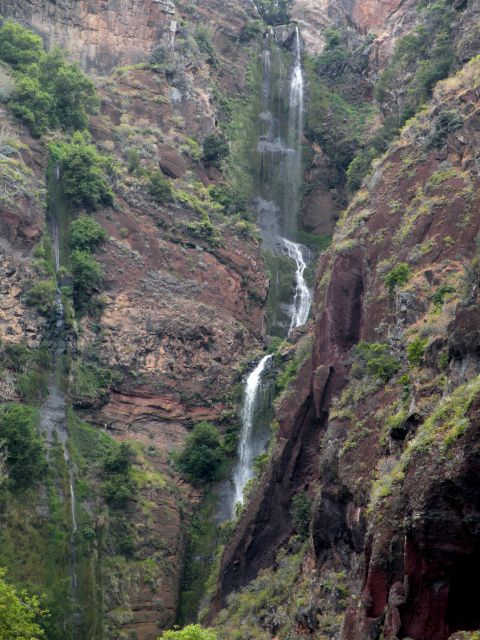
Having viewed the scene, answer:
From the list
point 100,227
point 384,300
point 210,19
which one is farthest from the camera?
point 210,19

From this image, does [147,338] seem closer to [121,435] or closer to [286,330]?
[121,435]

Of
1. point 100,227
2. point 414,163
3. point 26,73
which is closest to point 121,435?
point 100,227

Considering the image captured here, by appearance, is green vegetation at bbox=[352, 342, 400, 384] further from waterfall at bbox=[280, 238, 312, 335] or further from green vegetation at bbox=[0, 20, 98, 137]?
green vegetation at bbox=[0, 20, 98, 137]

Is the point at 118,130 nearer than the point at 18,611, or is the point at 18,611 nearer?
the point at 18,611

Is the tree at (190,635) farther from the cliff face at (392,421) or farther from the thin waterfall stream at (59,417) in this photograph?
the thin waterfall stream at (59,417)

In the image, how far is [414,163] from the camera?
4184 cm

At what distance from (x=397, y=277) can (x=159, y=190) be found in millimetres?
25732

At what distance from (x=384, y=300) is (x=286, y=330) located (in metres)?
23.3

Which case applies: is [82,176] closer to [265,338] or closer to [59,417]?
[265,338]

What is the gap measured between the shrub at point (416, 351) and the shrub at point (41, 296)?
24.7 m

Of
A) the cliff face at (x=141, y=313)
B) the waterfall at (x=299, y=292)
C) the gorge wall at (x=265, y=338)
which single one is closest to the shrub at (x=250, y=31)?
the gorge wall at (x=265, y=338)

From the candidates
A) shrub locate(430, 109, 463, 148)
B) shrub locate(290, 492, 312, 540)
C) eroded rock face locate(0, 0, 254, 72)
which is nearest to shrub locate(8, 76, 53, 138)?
eroded rock face locate(0, 0, 254, 72)

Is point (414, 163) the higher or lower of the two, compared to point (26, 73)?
lower

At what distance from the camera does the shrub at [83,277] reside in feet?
176
